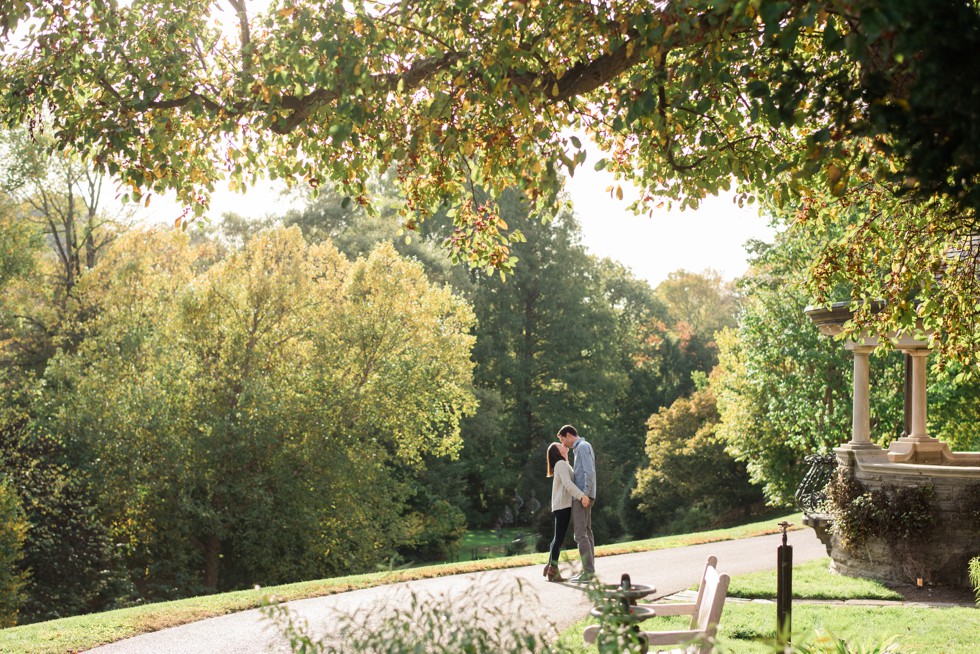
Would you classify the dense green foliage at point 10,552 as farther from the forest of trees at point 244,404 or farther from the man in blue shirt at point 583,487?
the man in blue shirt at point 583,487

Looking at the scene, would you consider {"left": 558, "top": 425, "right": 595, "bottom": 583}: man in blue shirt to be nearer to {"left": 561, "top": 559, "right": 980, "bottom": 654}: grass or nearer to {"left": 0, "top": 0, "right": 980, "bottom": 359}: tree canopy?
{"left": 561, "top": 559, "right": 980, "bottom": 654}: grass

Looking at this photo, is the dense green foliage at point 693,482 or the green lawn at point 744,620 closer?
the green lawn at point 744,620

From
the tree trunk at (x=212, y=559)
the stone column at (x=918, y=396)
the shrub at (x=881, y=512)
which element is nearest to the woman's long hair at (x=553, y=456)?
the shrub at (x=881, y=512)

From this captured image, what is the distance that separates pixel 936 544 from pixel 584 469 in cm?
485

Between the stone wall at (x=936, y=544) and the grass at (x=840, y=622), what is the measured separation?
0.84m

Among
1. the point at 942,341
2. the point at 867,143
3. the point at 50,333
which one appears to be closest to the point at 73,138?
the point at 867,143

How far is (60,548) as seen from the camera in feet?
58.9

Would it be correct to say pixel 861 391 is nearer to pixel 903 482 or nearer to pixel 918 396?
pixel 918 396

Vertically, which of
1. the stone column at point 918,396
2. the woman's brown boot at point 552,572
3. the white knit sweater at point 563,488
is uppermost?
the stone column at point 918,396

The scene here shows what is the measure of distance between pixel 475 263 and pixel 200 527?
14.2m

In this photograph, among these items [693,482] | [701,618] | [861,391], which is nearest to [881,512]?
[861,391]

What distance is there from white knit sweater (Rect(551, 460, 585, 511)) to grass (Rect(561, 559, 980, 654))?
2050mm

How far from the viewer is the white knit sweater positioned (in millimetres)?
11344

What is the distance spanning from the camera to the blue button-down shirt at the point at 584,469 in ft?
37.4
